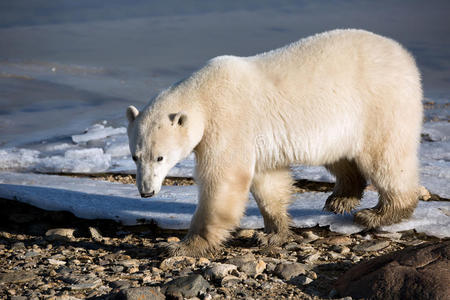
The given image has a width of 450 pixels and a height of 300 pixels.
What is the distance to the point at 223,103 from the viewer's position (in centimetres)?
432

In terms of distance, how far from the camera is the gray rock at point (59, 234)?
4.95 meters


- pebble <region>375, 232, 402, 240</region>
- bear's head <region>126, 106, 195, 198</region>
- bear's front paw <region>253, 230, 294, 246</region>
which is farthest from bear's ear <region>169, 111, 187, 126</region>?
pebble <region>375, 232, 402, 240</region>

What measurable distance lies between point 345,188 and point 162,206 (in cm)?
183

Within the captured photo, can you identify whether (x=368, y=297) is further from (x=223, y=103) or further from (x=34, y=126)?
(x=34, y=126)

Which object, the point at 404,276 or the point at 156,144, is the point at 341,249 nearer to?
the point at 404,276

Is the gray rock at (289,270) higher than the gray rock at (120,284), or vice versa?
the gray rock at (289,270)

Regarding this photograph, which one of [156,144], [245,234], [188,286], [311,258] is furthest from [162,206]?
[188,286]

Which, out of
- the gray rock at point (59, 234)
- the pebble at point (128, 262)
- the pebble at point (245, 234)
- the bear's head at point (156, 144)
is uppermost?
the bear's head at point (156, 144)

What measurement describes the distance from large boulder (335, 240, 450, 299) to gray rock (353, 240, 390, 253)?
0.97 meters

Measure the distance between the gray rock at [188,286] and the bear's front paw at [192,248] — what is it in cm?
78

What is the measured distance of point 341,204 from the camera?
517 centimetres

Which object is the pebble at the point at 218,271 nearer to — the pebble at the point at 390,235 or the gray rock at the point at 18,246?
the pebble at the point at 390,235

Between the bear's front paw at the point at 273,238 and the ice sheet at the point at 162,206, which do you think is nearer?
the bear's front paw at the point at 273,238

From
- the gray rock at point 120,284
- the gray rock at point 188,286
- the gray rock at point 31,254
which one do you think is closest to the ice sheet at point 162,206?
the gray rock at point 31,254
